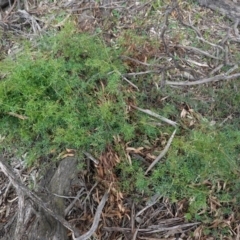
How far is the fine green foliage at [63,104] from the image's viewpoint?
2912mm

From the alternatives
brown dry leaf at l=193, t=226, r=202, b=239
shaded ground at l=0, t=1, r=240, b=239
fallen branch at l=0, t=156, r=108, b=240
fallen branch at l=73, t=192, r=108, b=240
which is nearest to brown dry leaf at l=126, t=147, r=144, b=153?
shaded ground at l=0, t=1, r=240, b=239

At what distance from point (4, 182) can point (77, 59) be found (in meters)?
1.12

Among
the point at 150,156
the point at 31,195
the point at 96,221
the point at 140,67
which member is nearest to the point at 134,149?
the point at 150,156

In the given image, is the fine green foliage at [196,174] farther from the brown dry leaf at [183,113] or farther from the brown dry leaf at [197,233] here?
the brown dry leaf at [183,113]

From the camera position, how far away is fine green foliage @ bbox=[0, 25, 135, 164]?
2912 mm

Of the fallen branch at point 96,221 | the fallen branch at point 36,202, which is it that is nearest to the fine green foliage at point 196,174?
the fallen branch at point 96,221

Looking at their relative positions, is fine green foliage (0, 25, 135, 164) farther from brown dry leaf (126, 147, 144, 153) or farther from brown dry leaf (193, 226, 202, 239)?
brown dry leaf (193, 226, 202, 239)

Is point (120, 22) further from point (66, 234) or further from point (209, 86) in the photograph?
point (66, 234)

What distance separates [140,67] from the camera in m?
3.27

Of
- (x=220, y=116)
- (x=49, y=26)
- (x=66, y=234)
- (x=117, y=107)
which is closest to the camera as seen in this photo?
(x=66, y=234)

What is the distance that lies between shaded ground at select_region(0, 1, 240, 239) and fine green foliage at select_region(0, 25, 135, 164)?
0.14 metres

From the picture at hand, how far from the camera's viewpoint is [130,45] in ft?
11.0

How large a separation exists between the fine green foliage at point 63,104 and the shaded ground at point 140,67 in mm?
142

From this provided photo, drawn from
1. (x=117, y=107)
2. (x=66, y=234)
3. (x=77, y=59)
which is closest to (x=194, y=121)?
(x=117, y=107)
